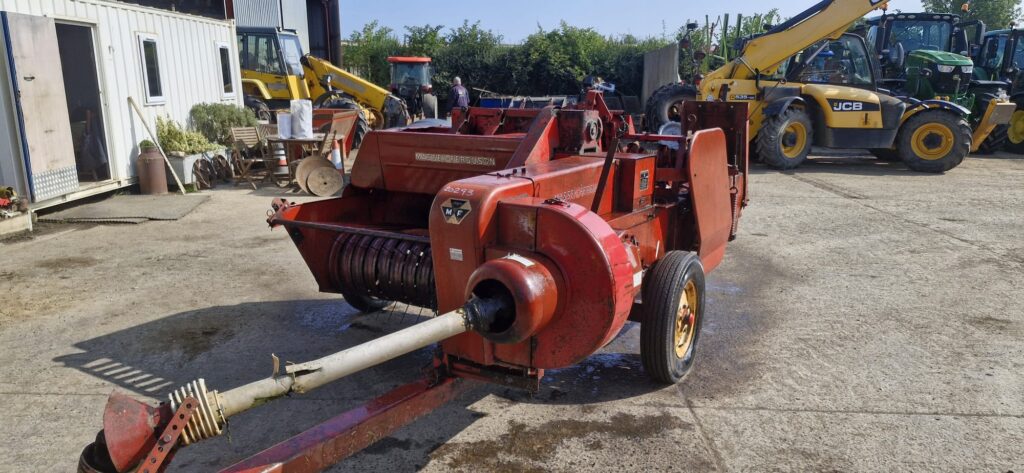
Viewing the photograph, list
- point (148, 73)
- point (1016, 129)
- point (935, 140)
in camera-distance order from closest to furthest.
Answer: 1. point (148, 73)
2. point (935, 140)
3. point (1016, 129)

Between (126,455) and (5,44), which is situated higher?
(5,44)

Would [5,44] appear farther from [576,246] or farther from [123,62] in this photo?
[576,246]

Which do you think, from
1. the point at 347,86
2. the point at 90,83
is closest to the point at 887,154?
the point at 347,86

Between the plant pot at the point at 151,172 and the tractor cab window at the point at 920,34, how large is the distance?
14.3 m

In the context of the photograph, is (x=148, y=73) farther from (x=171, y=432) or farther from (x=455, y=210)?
(x=171, y=432)

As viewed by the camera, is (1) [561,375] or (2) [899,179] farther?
(2) [899,179]

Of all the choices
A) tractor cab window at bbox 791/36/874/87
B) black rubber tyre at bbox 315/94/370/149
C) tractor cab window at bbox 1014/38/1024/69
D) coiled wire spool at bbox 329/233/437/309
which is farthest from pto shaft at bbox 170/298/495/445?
tractor cab window at bbox 1014/38/1024/69

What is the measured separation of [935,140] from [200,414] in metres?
13.5

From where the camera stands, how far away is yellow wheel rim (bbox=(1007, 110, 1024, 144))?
15.8 metres

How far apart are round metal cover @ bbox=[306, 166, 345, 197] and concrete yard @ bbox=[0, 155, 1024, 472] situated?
1.96m

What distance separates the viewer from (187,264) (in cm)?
663

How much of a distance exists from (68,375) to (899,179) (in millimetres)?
11984

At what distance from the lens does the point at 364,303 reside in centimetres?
523

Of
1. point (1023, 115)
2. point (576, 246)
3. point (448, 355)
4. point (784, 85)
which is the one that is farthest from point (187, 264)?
point (1023, 115)
